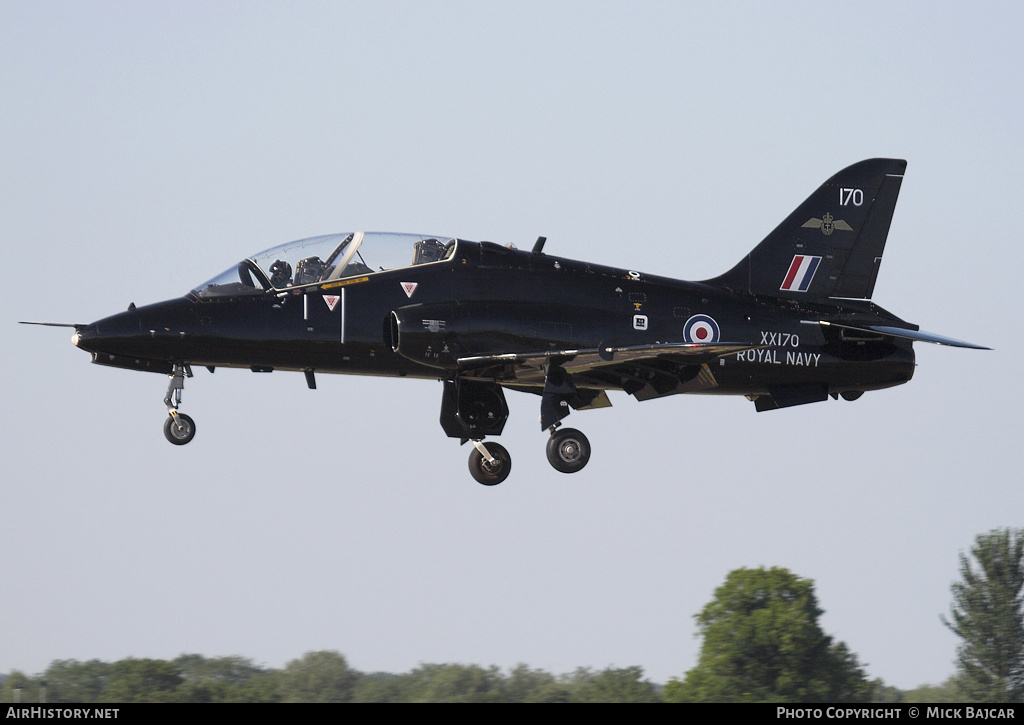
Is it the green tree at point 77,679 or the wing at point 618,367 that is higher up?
the wing at point 618,367

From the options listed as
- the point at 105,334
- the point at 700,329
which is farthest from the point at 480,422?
the point at 105,334

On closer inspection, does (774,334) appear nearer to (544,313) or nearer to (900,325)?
(900,325)

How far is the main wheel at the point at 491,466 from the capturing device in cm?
2228

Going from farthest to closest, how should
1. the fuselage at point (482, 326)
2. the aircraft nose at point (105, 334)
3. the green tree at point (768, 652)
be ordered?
the green tree at point (768, 652), the fuselage at point (482, 326), the aircraft nose at point (105, 334)

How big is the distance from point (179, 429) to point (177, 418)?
173mm

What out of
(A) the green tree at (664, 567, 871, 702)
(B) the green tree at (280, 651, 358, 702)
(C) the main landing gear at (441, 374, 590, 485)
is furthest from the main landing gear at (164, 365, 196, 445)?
(A) the green tree at (664, 567, 871, 702)

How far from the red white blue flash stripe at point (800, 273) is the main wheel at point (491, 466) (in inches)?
222

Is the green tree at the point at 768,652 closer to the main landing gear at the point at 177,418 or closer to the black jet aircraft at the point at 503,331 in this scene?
the black jet aircraft at the point at 503,331

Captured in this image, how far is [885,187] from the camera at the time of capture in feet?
81.2

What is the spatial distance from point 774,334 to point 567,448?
13.1 ft

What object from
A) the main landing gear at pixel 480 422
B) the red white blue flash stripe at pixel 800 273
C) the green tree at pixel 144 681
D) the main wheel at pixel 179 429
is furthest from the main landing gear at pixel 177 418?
the green tree at pixel 144 681

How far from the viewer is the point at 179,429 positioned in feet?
69.5

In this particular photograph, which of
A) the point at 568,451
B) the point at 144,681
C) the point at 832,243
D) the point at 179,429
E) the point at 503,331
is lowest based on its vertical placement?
the point at 144,681

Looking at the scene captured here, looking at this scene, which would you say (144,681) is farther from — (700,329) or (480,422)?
(700,329)
